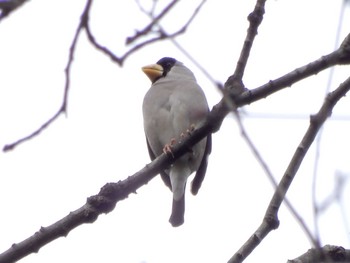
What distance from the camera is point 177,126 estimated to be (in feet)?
22.0

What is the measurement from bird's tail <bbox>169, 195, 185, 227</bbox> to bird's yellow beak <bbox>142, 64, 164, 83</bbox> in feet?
6.50

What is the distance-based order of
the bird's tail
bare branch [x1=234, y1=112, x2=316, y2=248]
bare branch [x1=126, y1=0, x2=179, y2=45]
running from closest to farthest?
bare branch [x1=234, y1=112, x2=316, y2=248] < bare branch [x1=126, y1=0, x2=179, y2=45] < the bird's tail

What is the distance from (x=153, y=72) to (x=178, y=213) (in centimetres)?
232

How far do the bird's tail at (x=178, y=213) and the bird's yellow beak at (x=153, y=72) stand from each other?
1.98 m

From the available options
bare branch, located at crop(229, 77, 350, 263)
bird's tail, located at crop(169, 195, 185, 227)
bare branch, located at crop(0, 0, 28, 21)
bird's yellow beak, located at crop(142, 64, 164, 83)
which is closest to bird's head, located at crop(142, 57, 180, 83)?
bird's yellow beak, located at crop(142, 64, 164, 83)

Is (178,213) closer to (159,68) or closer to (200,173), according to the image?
(200,173)

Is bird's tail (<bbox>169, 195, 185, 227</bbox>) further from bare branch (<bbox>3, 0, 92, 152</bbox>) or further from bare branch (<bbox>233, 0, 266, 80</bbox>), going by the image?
bare branch (<bbox>3, 0, 92, 152</bbox>)

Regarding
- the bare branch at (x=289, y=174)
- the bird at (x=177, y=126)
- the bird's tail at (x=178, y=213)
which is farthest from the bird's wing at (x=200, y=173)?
the bare branch at (x=289, y=174)

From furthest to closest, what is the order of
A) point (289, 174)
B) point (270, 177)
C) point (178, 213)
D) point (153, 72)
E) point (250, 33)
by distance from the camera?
point (153, 72), point (178, 213), point (250, 33), point (289, 174), point (270, 177)

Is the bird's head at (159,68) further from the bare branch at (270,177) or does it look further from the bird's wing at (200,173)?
the bare branch at (270,177)

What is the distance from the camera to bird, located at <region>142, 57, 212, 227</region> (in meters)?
6.71

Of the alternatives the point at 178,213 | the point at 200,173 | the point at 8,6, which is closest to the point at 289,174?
the point at 8,6

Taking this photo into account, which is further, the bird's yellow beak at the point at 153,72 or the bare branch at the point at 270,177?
the bird's yellow beak at the point at 153,72

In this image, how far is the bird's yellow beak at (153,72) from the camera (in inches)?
329
